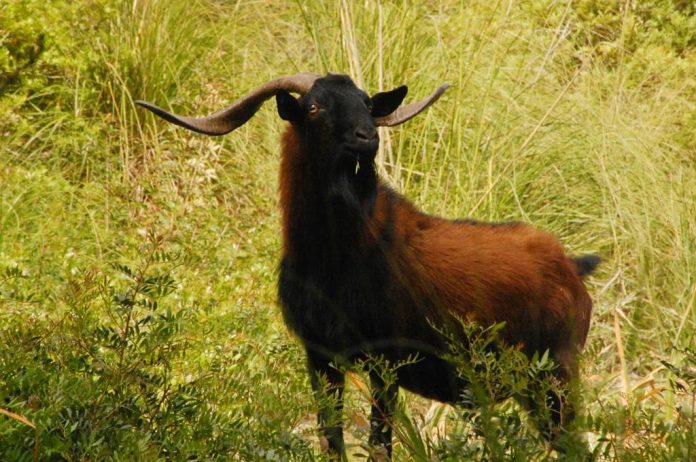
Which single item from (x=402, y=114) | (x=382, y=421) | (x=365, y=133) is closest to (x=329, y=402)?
(x=382, y=421)

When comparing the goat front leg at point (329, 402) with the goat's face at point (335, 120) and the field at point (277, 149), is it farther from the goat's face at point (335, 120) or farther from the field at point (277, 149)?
the goat's face at point (335, 120)

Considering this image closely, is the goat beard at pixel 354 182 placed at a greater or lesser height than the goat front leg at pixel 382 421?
greater

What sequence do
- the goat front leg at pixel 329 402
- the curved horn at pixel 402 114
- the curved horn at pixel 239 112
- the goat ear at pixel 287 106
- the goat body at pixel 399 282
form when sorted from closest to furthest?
the goat front leg at pixel 329 402 < the goat body at pixel 399 282 < the goat ear at pixel 287 106 < the curved horn at pixel 239 112 < the curved horn at pixel 402 114

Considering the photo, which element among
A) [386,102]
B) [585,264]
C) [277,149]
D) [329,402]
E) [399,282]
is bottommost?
[277,149]

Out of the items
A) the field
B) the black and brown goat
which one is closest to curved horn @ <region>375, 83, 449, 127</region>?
the black and brown goat

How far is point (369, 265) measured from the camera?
490 cm

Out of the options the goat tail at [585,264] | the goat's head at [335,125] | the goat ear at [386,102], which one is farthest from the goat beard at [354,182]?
the goat tail at [585,264]

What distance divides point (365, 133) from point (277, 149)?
385cm

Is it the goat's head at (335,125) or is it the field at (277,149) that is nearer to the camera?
the goat's head at (335,125)

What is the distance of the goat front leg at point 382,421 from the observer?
341 centimetres

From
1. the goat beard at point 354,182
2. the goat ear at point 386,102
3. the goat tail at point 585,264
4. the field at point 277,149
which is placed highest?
the goat ear at point 386,102

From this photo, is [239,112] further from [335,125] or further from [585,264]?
[585,264]

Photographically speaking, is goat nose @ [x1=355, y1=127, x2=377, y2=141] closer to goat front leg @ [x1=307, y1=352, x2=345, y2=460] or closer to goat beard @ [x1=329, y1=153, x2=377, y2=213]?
goat beard @ [x1=329, y1=153, x2=377, y2=213]

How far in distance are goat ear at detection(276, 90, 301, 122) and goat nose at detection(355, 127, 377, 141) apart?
0.39m
